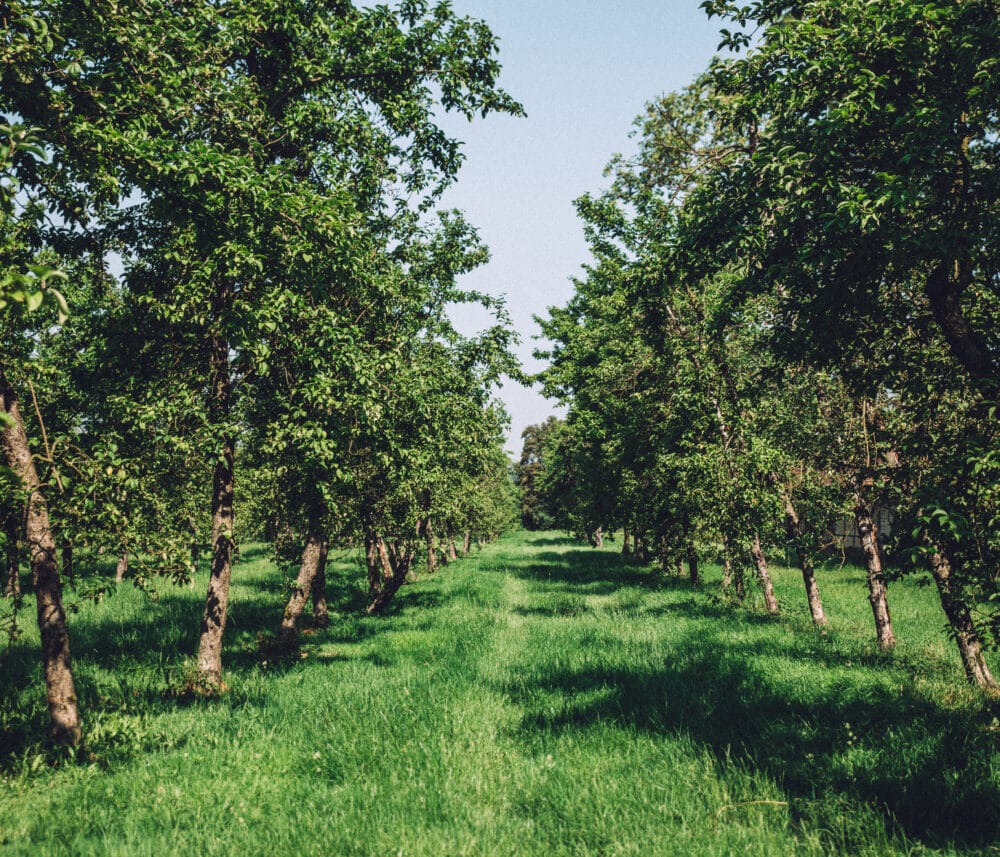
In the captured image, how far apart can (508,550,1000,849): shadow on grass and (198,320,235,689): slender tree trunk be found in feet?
15.7

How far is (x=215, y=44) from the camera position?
784cm

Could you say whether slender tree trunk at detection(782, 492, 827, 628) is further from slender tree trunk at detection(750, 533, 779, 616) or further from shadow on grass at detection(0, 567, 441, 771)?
shadow on grass at detection(0, 567, 441, 771)

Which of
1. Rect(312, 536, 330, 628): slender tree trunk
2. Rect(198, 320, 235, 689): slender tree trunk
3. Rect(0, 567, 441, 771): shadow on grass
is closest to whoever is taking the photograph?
Rect(0, 567, 441, 771): shadow on grass

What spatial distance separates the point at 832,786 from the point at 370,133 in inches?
416

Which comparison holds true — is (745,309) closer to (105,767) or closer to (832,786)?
(832,786)

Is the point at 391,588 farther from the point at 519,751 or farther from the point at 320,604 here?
the point at 519,751

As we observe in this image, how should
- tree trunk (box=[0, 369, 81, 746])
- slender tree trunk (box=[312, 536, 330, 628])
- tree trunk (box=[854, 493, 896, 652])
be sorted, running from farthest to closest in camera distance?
slender tree trunk (box=[312, 536, 330, 628]) < tree trunk (box=[854, 493, 896, 652]) < tree trunk (box=[0, 369, 81, 746])

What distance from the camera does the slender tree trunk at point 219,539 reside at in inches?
349

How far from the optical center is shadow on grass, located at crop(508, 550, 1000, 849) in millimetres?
4953

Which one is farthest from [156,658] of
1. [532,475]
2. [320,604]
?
[532,475]

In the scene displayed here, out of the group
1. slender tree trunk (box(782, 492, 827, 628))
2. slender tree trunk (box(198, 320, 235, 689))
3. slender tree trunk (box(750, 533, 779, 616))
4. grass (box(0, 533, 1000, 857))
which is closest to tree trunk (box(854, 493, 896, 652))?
grass (box(0, 533, 1000, 857))

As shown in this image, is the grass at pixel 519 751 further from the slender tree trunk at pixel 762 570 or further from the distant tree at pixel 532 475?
the distant tree at pixel 532 475

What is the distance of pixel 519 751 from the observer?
6.42m

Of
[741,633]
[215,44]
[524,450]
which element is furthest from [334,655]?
[524,450]
